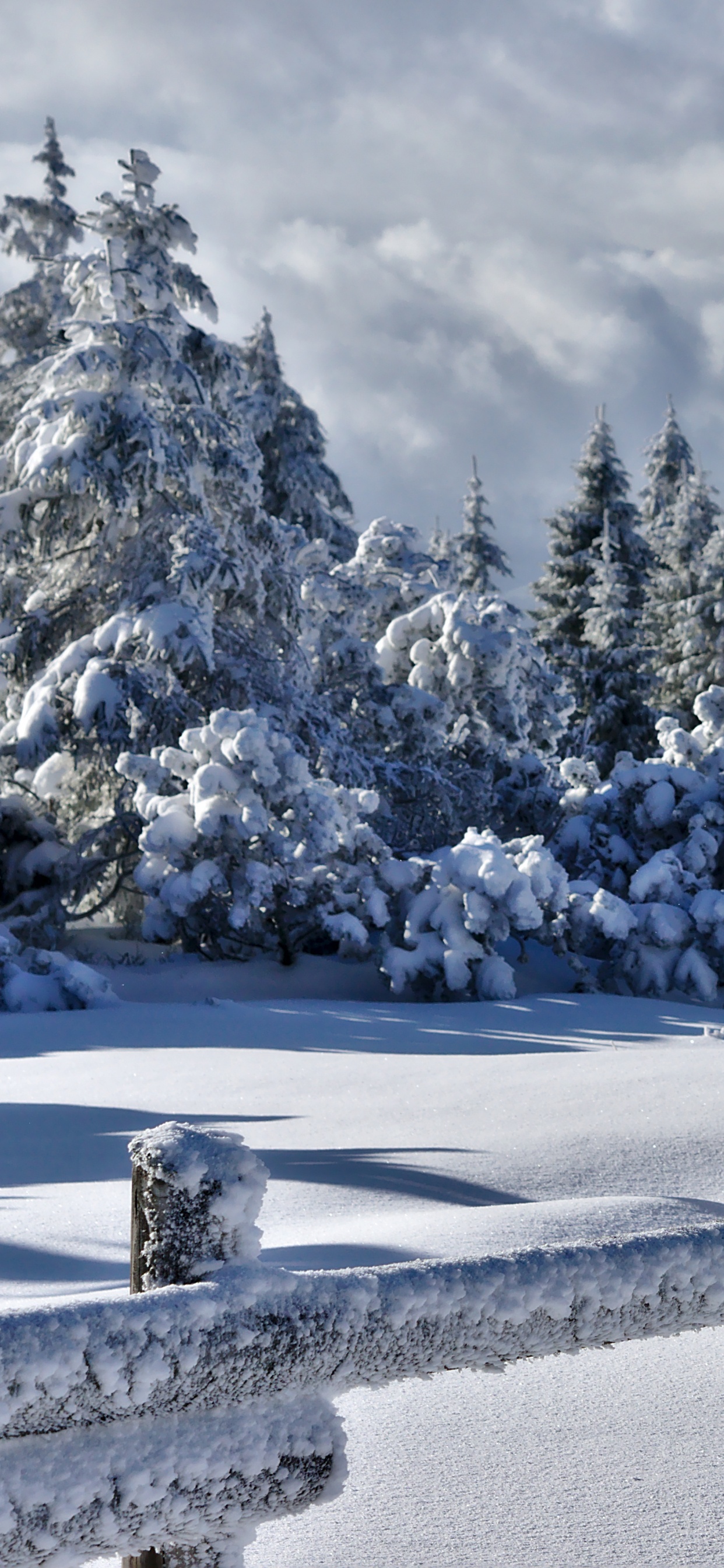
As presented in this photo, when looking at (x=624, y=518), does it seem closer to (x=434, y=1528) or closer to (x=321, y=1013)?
(x=321, y=1013)

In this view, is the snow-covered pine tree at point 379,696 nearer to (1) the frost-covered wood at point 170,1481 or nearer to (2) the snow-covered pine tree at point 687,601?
(2) the snow-covered pine tree at point 687,601

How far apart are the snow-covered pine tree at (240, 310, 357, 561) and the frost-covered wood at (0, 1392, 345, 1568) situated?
21.3m

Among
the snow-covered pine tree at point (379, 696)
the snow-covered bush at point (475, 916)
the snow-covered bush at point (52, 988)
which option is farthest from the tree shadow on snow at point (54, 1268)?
the snow-covered pine tree at point (379, 696)

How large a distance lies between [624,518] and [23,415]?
17.7 meters

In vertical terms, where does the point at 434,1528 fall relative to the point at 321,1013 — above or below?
below

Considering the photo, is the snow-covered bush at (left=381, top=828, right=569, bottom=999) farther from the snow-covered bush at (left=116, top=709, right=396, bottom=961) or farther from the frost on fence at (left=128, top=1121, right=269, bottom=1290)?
the frost on fence at (left=128, top=1121, right=269, bottom=1290)

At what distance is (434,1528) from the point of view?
7.30 ft

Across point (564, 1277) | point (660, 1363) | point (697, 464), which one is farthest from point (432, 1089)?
point (697, 464)

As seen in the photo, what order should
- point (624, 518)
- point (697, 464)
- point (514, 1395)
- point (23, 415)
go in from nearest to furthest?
point (514, 1395)
point (23, 415)
point (624, 518)
point (697, 464)

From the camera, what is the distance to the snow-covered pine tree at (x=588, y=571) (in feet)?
78.4

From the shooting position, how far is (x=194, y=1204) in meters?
1.41

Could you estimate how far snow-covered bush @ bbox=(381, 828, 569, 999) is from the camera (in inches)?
349

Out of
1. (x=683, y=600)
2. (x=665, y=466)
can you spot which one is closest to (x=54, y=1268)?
(x=683, y=600)

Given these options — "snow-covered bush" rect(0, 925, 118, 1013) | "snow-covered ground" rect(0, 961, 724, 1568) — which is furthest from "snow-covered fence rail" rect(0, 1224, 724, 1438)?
"snow-covered bush" rect(0, 925, 118, 1013)
